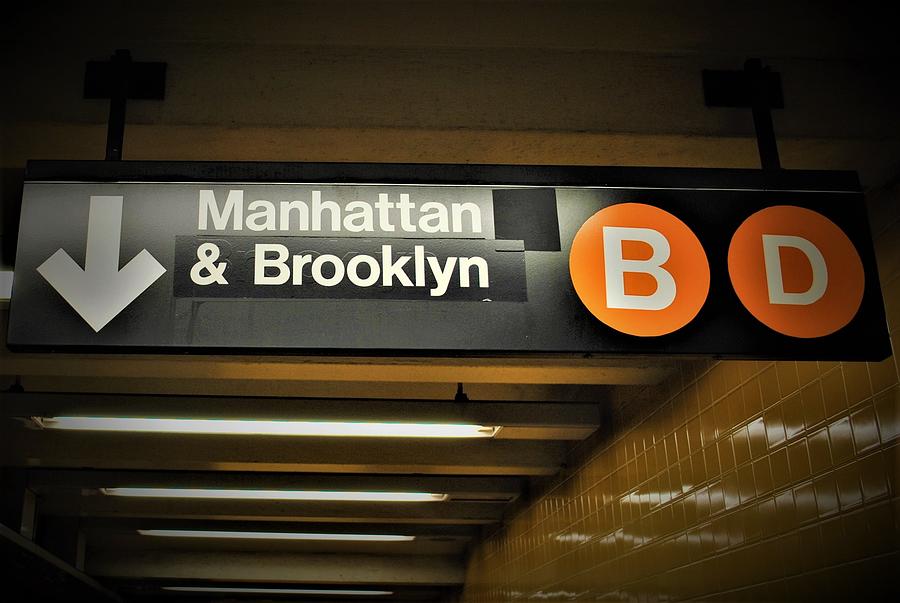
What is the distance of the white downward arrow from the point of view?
7.29 ft

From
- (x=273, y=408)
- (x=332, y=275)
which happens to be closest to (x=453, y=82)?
(x=332, y=275)

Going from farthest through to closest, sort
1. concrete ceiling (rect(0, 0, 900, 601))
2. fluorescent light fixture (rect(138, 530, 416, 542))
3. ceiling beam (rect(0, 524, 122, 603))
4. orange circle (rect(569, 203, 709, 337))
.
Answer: fluorescent light fixture (rect(138, 530, 416, 542)), ceiling beam (rect(0, 524, 122, 603)), concrete ceiling (rect(0, 0, 900, 601)), orange circle (rect(569, 203, 709, 337))

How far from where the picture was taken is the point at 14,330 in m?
2.19

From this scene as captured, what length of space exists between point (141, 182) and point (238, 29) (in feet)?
2.88

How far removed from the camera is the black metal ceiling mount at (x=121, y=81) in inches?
108

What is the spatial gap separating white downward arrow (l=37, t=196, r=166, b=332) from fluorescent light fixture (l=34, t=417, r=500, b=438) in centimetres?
335

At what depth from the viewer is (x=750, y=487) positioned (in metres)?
4.26

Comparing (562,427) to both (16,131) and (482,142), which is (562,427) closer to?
(482,142)

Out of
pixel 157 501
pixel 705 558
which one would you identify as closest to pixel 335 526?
pixel 157 501

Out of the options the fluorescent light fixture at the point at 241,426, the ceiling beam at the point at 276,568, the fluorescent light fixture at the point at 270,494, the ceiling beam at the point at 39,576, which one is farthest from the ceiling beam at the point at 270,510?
the fluorescent light fixture at the point at 241,426

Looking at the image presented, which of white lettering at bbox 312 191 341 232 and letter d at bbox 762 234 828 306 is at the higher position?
white lettering at bbox 312 191 341 232

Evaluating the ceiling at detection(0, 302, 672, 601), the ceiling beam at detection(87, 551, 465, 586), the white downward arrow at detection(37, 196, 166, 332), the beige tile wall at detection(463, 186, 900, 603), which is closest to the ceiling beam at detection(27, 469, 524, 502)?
the ceiling at detection(0, 302, 672, 601)

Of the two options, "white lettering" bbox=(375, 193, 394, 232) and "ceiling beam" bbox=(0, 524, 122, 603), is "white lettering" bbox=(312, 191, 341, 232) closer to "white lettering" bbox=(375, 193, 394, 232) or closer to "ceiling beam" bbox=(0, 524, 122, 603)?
"white lettering" bbox=(375, 193, 394, 232)

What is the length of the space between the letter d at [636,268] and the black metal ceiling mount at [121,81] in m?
1.45
